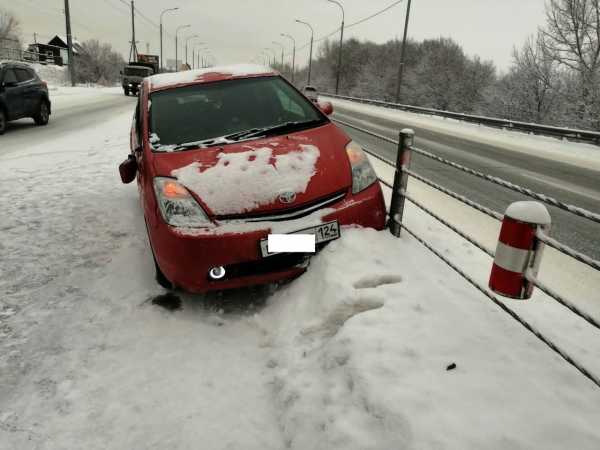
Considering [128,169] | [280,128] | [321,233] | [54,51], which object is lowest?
[321,233]

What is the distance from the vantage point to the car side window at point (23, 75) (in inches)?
472

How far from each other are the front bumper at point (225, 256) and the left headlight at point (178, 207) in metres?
0.06

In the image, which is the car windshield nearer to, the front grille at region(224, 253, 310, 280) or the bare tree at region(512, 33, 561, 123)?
the front grille at region(224, 253, 310, 280)

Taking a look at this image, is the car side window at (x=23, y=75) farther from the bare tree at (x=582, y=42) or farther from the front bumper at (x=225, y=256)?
the bare tree at (x=582, y=42)

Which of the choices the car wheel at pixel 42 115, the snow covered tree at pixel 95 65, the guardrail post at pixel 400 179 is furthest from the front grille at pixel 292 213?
the snow covered tree at pixel 95 65

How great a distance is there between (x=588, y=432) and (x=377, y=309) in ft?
3.93

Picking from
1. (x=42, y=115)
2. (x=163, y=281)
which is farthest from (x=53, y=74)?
(x=163, y=281)

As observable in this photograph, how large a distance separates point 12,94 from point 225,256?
1168cm

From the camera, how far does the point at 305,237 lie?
121 inches

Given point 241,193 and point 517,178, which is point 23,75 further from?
point 517,178

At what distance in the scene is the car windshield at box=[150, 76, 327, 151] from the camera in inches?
148

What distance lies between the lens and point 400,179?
3.88m

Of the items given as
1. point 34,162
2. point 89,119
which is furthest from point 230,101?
point 89,119

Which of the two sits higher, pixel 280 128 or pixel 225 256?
pixel 280 128
